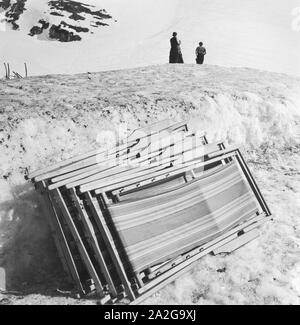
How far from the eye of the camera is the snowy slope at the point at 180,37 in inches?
1508

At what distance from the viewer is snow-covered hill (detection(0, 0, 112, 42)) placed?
63375mm

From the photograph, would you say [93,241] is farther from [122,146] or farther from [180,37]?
[180,37]

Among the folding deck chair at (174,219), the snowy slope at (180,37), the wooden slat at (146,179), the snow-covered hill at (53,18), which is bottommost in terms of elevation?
the folding deck chair at (174,219)

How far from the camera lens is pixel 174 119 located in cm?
944

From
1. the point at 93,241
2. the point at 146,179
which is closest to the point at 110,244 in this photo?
the point at 93,241

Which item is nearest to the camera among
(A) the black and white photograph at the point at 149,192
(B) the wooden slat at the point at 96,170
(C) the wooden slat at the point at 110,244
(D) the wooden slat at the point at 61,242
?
(C) the wooden slat at the point at 110,244

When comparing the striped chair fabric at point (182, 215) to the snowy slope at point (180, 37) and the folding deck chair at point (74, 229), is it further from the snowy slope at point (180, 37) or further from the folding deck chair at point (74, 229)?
the snowy slope at point (180, 37)

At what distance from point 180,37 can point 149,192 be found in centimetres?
4057

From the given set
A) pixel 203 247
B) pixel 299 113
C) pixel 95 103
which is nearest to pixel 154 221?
pixel 203 247

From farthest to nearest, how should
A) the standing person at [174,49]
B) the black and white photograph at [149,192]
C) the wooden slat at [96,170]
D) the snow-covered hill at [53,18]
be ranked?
the snow-covered hill at [53,18] → the standing person at [174,49] → the wooden slat at [96,170] → the black and white photograph at [149,192]

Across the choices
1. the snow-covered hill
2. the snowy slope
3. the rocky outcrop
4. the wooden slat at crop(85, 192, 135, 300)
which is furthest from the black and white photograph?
the rocky outcrop

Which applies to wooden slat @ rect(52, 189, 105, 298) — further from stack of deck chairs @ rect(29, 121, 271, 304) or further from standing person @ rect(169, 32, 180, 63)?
standing person @ rect(169, 32, 180, 63)

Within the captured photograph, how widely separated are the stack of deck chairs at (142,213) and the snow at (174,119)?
326mm

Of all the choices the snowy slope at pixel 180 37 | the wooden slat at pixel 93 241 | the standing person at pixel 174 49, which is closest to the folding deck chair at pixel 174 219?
the wooden slat at pixel 93 241
